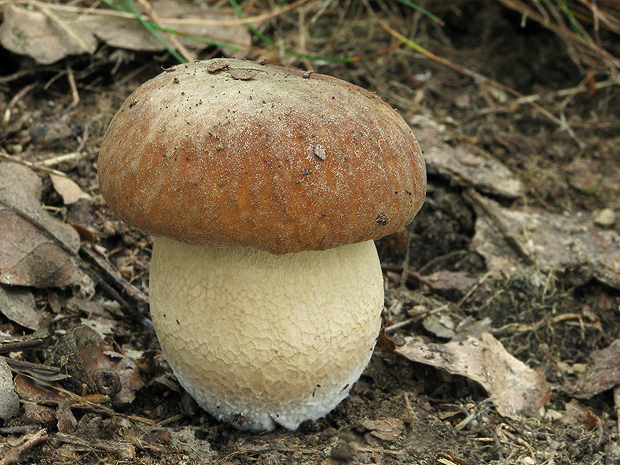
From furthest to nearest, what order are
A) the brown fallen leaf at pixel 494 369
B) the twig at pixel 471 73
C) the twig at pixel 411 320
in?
the twig at pixel 471 73 → the twig at pixel 411 320 → the brown fallen leaf at pixel 494 369

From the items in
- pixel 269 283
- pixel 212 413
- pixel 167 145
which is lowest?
pixel 212 413

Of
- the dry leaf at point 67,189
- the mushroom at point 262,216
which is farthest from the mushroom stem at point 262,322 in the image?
the dry leaf at point 67,189

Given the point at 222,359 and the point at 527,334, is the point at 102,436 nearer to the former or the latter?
the point at 222,359

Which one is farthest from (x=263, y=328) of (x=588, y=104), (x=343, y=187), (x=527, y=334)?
(x=588, y=104)

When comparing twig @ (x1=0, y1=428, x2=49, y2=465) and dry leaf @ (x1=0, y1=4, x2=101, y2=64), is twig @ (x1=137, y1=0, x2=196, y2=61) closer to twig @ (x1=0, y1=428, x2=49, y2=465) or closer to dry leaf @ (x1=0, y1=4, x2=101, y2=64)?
dry leaf @ (x1=0, y1=4, x2=101, y2=64)

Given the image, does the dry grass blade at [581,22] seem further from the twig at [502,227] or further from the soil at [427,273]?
the twig at [502,227]

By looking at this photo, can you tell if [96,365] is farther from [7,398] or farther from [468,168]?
[468,168]
